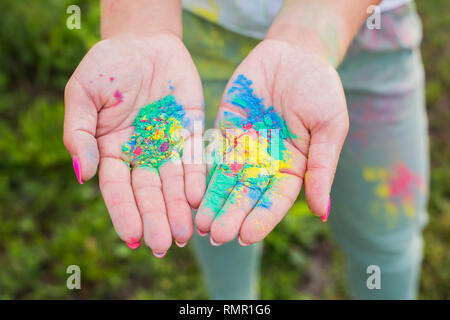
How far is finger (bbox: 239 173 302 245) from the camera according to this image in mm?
1022

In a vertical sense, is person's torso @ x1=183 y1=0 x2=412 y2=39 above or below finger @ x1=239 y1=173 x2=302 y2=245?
above

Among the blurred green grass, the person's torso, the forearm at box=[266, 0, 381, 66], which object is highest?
the person's torso

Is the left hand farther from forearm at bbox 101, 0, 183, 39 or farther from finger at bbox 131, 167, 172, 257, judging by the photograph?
forearm at bbox 101, 0, 183, 39

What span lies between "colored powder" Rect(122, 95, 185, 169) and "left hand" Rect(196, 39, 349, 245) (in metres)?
0.14

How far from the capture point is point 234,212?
3.44 feet

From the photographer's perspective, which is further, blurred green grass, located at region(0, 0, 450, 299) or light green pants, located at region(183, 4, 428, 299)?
blurred green grass, located at region(0, 0, 450, 299)

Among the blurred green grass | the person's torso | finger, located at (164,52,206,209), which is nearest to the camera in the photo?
finger, located at (164,52,206,209)

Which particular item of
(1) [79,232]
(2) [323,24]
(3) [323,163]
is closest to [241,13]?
(2) [323,24]

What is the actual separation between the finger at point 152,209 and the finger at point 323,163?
0.32 metres

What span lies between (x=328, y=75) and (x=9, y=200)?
151 centimetres

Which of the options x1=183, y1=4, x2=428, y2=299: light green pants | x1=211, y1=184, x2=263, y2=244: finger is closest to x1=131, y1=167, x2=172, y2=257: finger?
x1=211, y1=184, x2=263, y2=244: finger

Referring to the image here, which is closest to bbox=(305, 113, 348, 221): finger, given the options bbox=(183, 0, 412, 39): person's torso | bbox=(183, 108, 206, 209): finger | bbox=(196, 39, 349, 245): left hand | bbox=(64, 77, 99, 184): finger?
bbox=(196, 39, 349, 245): left hand

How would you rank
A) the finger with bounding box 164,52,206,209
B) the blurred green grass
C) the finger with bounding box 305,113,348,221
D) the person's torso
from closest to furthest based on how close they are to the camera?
the finger with bounding box 305,113,348,221 < the finger with bounding box 164,52,206,209 < the person's torso < the blurred green grass

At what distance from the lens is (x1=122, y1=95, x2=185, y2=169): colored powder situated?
45.8 inches
